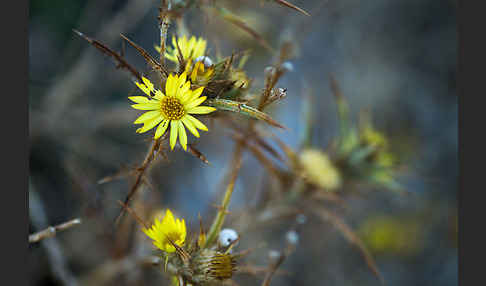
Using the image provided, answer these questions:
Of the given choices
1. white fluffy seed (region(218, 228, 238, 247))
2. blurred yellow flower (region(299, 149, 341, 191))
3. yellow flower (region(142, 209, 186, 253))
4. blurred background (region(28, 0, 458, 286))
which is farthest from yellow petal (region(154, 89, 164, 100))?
blurred yellow flower (region(299, 149, 341, 191))

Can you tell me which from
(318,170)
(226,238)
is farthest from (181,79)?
(318,170)

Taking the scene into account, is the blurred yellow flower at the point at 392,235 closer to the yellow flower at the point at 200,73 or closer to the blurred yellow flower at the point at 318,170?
the blurred yellow flower at the point at 318,170

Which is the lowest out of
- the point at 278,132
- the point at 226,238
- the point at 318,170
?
the point at 226,238

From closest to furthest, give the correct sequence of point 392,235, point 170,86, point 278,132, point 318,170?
point 170,86
point 318,170
point 278,132
point 392,235

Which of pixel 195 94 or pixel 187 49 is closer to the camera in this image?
pixel 195 94

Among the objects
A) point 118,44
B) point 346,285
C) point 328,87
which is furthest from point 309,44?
point 346,285

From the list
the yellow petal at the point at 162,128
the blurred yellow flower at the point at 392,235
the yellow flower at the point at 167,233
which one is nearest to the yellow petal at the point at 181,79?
the yellow petal at the point at 162,128

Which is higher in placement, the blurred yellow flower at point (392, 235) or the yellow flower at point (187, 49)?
the blurred yellow flower at point (392, 235)

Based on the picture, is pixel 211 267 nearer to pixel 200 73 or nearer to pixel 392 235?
pixel 200 73

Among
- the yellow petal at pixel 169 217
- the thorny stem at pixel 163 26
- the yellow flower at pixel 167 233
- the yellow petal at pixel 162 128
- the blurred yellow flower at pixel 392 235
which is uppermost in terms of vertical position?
the blurred yellow flower at pixel 392 235
